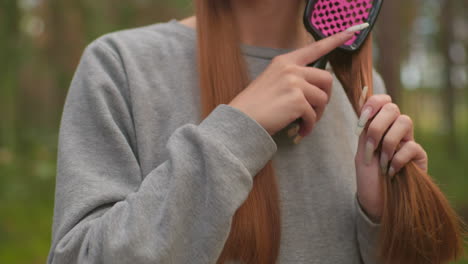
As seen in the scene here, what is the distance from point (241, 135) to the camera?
0.93 metres

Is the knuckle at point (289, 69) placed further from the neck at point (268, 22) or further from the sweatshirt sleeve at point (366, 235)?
the sweatshirt sleeve at point (366, 235)

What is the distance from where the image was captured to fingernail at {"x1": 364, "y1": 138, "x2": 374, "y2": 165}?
3.52 ft

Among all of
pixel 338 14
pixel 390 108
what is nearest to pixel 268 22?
pixel 338 14

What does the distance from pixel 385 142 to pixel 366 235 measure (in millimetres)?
282

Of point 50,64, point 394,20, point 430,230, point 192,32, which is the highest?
point 192,32

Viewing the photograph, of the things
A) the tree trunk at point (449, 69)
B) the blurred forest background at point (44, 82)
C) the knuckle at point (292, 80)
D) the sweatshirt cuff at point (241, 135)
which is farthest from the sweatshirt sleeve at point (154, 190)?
the tree trunk at point (449, 69)

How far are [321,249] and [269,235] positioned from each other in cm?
22

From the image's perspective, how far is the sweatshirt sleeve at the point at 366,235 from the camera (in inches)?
46.3

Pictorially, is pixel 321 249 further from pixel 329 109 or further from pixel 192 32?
pixel 192 32

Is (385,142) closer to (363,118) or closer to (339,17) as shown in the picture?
(363,118)

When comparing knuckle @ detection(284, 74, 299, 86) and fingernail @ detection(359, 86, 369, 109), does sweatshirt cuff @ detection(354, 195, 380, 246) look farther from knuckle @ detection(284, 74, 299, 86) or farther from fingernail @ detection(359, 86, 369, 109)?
knuckle @ detection(284, 74, 299, 86)

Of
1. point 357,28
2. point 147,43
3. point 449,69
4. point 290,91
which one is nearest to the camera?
point 290,91

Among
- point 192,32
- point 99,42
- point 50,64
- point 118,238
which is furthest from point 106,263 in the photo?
point 50,64

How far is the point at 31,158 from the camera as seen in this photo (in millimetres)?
6270
